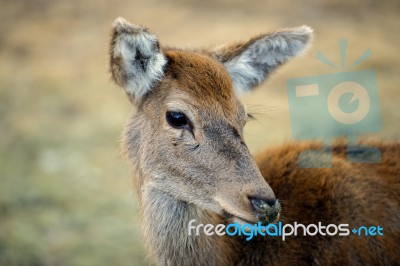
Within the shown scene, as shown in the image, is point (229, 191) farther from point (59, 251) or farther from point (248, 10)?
point (248, 10)

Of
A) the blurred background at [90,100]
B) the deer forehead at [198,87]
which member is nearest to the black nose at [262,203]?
the deer forehead at [198,87]

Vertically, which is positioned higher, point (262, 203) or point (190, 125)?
point (190, 125)

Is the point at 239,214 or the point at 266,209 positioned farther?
the point at 239,214

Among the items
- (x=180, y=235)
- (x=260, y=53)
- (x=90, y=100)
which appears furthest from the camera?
(x=90, y=100)

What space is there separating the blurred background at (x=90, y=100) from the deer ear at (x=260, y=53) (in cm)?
36

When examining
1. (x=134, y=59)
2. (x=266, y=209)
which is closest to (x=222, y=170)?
(x=266, y=209)

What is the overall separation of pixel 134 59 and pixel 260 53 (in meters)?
1.13

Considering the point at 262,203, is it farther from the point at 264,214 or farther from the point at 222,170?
the point at 222,170

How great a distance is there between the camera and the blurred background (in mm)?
7805

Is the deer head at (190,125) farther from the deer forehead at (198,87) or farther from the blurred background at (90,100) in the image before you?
the blurred background at (90,100)

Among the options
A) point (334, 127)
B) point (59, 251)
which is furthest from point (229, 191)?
point (334, 127)

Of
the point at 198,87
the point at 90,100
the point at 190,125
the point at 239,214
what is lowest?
the point at 239,214

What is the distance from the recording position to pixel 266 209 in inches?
148

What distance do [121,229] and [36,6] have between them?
8.52 m
